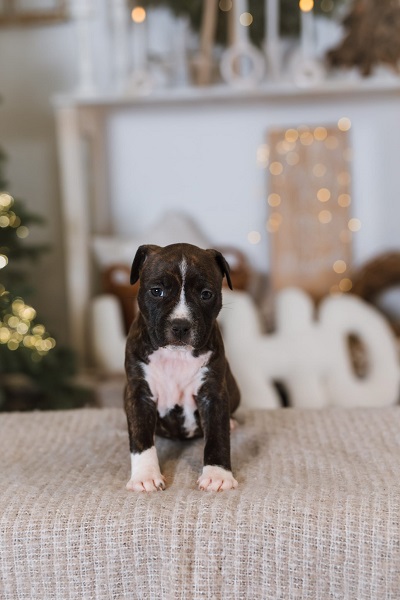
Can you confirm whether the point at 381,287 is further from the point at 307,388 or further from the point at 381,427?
the point at 381,427

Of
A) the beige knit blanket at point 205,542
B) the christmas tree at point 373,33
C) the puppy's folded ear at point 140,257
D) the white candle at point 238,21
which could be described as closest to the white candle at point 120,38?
the white candle at point 238,21

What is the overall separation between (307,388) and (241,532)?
1349mm

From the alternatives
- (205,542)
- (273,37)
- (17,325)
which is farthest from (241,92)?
(205,542)

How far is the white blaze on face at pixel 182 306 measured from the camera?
36.0 inches

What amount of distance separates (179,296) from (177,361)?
105 mm

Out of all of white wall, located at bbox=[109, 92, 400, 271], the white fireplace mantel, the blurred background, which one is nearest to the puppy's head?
the blurred background

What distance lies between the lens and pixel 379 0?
2.38 metres

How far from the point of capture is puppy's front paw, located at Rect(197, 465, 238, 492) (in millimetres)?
906

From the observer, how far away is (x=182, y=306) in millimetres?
921

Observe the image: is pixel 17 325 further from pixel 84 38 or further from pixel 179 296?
pixel 179 296

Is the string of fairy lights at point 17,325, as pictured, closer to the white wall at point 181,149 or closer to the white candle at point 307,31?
the white wall at point 181,149

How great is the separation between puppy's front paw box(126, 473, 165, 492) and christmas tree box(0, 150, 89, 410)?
4.08 feet

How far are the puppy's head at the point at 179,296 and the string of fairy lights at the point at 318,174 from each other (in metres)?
1.74

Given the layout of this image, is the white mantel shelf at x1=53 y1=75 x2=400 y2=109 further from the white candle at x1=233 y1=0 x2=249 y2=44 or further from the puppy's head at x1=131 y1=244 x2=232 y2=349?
the puppy's head at x1=131 y1=244 x2=232 y2=349
